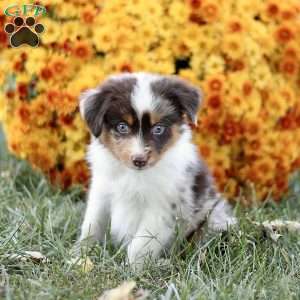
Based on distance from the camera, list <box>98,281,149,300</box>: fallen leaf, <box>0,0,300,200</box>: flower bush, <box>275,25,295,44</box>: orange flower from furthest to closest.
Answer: <box>275,25,295,44</box>: orange flower, <box>0,0,300,200</box>: flower bush, <box>98,281,149,300</box>: fallen leaf

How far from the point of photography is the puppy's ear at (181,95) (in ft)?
18.2

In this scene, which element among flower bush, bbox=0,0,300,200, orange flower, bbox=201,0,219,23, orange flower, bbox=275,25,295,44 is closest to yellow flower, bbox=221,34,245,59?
flower bush, bbox=0,0,300,200

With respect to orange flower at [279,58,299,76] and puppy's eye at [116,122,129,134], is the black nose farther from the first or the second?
orange flower at [279,58,299,76]

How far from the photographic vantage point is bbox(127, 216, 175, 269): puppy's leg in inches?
218

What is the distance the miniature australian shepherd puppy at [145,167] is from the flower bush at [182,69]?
3.62 ft

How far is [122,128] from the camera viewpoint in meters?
5.45

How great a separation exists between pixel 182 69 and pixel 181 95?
1604 millimetres

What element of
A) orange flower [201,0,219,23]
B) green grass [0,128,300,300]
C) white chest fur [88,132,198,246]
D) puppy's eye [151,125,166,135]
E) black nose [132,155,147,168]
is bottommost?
green grass [0,128,300,300]

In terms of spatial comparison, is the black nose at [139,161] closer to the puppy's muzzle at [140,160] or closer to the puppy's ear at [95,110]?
the puppy's muzzle at [140,160]

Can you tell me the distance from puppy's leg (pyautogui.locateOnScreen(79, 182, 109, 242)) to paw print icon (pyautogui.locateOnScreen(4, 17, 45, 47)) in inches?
68.8

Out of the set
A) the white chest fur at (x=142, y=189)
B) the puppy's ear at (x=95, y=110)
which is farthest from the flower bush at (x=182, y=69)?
the puppy's ear at (x=95, y=110)

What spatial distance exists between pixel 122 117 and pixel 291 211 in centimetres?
247

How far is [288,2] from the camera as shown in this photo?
7375 mm

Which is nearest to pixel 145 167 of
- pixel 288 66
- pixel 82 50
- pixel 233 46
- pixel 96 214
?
pixel 96 214
